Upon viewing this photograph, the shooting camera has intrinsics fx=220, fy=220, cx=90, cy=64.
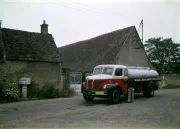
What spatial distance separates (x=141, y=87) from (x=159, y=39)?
45.6m

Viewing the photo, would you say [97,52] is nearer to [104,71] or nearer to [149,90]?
[149,90]

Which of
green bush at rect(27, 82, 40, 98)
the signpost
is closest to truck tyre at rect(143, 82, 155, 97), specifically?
green bush at rect(27, 82, 40, 98)

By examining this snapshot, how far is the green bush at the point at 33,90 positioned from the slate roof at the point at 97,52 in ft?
26.7

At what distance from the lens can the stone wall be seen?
56.4 feet

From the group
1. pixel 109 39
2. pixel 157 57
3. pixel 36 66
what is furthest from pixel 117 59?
pixel 157 57

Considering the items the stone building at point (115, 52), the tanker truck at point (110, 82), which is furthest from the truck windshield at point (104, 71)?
the stone building at point (115, 52)

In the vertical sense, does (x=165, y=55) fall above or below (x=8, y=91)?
above

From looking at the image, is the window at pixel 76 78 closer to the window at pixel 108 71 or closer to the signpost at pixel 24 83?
the signpost at pixel 24 83

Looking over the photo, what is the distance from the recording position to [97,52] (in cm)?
3056

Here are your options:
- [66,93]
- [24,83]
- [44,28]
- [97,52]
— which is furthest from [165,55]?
[24,83]

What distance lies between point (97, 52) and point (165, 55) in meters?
32.1

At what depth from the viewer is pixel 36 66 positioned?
1864cm

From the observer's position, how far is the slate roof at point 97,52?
27516 millimetres

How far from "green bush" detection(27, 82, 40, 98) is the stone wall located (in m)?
0.46
